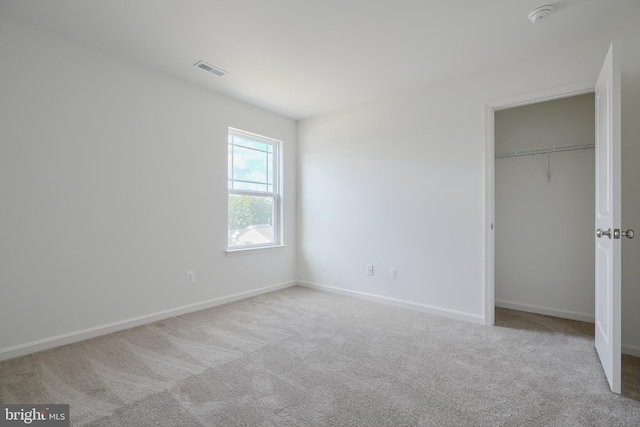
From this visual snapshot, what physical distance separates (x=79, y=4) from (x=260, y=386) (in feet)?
9.21

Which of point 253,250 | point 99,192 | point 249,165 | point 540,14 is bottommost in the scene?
point 253,250

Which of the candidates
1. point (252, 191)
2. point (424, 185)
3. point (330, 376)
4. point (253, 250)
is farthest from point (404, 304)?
point (252, 191)

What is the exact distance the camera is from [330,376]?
2020 mm

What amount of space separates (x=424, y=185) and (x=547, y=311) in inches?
72.9

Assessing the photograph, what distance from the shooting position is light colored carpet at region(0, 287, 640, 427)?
163 cm

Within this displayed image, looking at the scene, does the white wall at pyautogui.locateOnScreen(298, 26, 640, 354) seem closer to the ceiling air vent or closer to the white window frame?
the white window frame

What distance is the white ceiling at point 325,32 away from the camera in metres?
2.12

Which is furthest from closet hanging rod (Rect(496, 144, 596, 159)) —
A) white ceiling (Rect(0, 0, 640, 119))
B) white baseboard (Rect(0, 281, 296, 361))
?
white baseboard (Rect(0, 281, 296, 361))

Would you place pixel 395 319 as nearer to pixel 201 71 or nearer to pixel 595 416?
pixel 595 416

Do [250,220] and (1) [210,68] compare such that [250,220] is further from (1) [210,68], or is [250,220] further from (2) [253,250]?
(1) [210,68]

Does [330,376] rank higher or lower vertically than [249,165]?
lower

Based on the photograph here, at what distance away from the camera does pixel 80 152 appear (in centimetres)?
258
